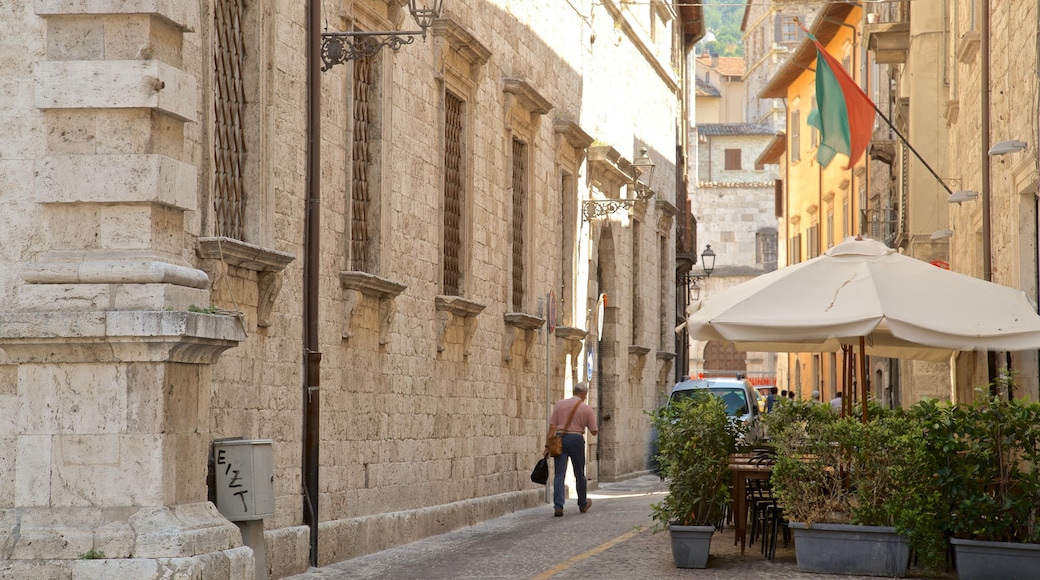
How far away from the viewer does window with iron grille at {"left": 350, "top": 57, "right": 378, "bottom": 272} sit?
13805mm

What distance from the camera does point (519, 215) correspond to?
798 inches

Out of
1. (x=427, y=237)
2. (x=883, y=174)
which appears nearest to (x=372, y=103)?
(x=427, y=237)

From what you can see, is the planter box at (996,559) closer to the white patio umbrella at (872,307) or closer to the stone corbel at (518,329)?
the white patio umbrella at (872,307)

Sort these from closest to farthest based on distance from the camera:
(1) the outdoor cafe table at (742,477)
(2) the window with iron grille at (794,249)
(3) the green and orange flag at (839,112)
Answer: (1) the outdoor cafe table at (742,477) < (3) the green and orange flag at (839,112) < (2) the window with iron grille at (794,249)

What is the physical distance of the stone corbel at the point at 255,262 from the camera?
1020cm

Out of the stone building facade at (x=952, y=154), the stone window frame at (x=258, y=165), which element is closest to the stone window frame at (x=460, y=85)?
the stone window frame at (x=258, y=165)

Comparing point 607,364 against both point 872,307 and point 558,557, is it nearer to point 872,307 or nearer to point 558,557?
point 558,557

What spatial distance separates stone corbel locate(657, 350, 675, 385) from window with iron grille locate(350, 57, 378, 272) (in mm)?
18086

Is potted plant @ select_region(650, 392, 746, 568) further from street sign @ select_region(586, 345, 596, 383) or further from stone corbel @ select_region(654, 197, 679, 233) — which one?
stone corbel @ select_region(654, 197, 679, 233)

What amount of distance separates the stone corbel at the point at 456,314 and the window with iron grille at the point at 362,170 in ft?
6.87

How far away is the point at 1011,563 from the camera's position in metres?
10.3

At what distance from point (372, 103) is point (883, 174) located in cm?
2256

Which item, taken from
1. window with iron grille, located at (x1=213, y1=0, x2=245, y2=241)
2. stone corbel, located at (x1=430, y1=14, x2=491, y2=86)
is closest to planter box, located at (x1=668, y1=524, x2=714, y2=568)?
window with iron grille, located at (x1=213, y1=0, x2=245, y2=241)

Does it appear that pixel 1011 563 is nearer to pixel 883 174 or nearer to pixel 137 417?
pixel 137 417
